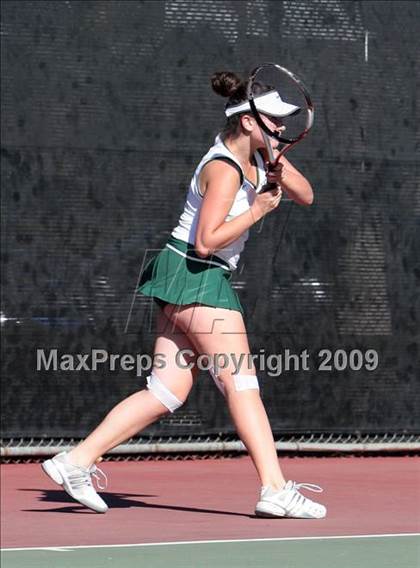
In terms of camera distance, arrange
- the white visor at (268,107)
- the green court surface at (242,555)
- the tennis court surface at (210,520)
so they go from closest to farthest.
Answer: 1. the green court surface at (242,555)
2. the tennis court surface at (210,520)
3. the white visor at (268,107)

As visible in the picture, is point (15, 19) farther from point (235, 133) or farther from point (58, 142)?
point (235, 133)

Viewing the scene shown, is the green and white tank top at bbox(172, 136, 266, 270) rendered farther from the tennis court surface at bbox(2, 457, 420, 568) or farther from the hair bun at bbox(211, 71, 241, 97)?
the tennis court surface at bbox(2, 457, 420, 568)

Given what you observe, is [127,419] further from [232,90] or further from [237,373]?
[232,90]

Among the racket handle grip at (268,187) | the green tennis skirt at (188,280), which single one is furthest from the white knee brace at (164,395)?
the racket handle grip at (268,187)

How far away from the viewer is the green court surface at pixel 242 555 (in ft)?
14.6

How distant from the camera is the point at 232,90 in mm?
5844

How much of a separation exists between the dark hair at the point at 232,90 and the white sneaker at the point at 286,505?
1.43 m

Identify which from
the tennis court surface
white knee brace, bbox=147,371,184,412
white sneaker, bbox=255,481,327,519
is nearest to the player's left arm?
white knee brace, bbox=147,371,184,412

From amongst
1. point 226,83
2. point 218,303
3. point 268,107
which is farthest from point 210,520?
point 226,83

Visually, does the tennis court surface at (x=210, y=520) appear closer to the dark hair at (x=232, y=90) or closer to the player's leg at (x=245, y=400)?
the player's leg at (x=245, y=400)

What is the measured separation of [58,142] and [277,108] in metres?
2.01

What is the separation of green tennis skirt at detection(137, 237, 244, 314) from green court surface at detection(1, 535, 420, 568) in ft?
3.48

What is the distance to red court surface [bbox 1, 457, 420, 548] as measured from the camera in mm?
5266

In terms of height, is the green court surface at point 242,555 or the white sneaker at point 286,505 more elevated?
the white sneaker at point 286,505
